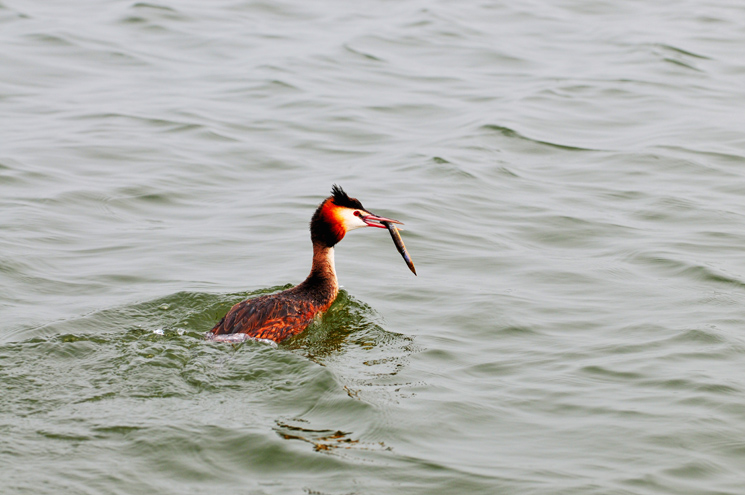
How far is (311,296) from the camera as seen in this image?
8.77 meters

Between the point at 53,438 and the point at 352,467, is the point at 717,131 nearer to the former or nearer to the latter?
the point at 352,467

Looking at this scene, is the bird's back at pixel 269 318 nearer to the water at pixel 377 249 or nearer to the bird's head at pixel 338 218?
the water at pixel 377 249

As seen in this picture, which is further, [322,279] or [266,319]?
[322,279]

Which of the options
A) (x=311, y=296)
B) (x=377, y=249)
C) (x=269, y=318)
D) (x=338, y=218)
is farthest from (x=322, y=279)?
(x=377, y=249)

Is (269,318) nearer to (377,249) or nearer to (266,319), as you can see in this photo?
(266,319)

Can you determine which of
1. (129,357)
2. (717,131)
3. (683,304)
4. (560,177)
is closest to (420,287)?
(683,304)

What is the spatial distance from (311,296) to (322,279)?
0.83 ft

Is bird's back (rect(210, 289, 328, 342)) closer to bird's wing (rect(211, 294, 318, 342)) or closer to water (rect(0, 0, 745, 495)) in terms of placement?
bird's wing (rect(211, 294, 318, 342))

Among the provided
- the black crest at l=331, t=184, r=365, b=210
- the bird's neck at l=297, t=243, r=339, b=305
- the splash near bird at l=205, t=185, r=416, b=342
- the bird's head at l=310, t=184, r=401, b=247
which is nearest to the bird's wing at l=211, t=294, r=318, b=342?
the splash near bird at l=205, t=185, r=416, b=342

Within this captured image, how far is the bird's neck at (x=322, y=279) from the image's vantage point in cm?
888

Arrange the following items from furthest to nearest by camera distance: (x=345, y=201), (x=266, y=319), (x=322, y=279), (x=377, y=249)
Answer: (x=377, y=249)
(x=322, y=279)
(x=345, y=201)
(x=266, y=319)

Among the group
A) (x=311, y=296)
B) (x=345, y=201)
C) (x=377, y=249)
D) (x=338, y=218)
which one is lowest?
(x=377, y=249)

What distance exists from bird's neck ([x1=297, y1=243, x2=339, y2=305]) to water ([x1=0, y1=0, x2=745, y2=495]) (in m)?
0.27

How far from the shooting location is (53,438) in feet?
20.5
